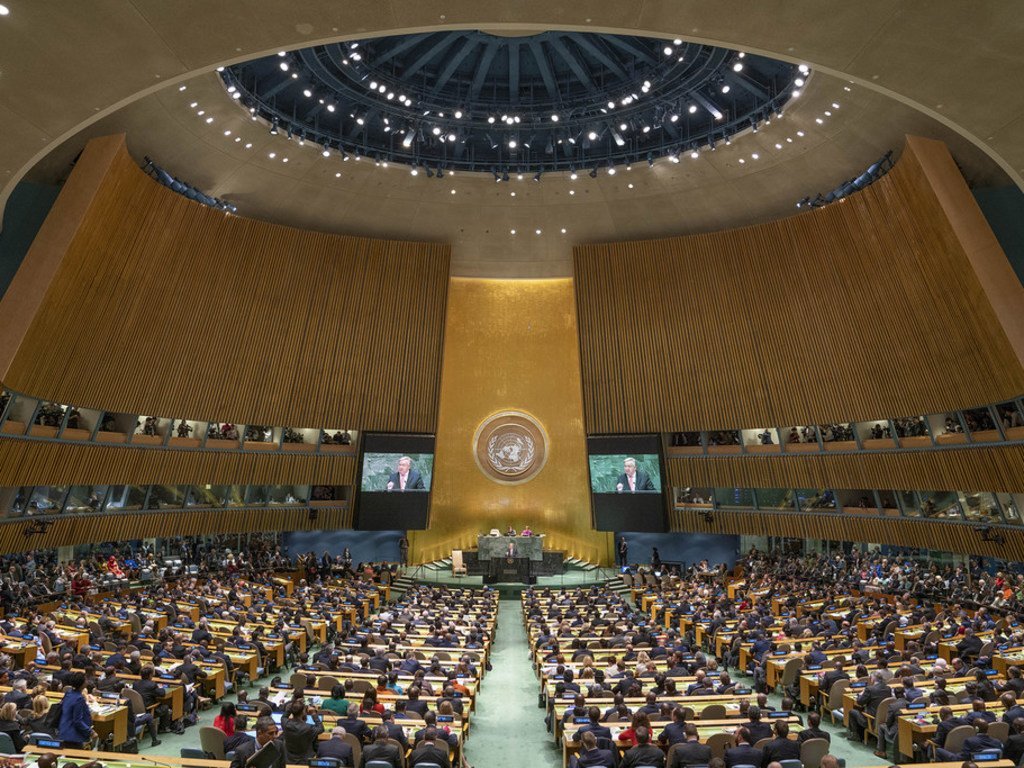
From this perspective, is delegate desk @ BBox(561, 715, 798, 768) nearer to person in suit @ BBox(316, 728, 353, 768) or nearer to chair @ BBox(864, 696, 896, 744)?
chair @ BBox(864, 696, 896, 744)

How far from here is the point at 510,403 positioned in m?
29.3

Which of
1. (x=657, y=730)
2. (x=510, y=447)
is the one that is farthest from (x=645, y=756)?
(x=510, y=447)

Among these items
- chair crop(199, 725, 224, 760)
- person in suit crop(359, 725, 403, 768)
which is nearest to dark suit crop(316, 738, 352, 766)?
person in suit crop(359, 725, 403, 768)

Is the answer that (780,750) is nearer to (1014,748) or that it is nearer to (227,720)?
(1014,748)

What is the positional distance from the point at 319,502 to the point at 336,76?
13.6 meters

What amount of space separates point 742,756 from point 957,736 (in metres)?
2.64

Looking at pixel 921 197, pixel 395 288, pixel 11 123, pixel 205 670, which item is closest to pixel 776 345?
pixel 921 197

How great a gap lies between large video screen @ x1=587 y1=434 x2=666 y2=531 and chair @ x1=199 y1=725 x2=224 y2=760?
18.5 metres

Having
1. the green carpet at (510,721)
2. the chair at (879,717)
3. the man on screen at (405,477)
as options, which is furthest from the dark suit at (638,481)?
the chair at (879,717)

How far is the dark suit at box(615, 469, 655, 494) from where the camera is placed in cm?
2462

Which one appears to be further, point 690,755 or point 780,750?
point 780,750

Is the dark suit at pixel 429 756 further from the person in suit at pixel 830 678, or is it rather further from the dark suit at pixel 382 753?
the person in suit at pixel 830 678

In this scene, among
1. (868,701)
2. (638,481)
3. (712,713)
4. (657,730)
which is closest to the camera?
(657,730)

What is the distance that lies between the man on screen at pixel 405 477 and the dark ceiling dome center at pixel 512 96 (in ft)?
32.1
